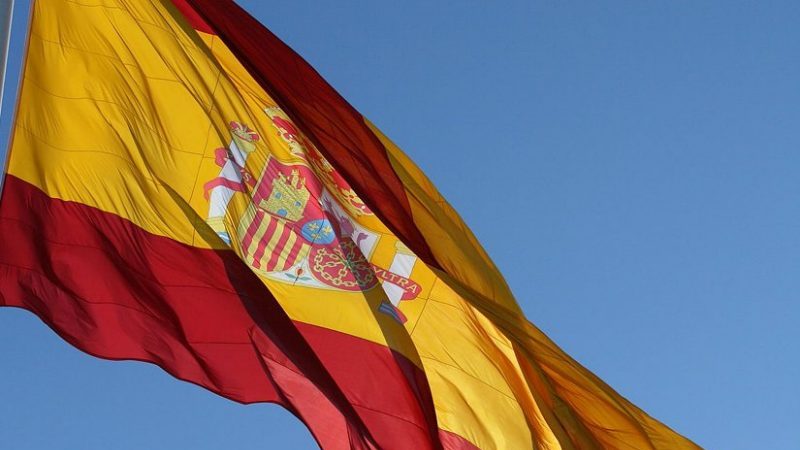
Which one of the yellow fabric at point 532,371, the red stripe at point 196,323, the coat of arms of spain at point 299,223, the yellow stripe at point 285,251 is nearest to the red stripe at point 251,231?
the coat of arms of spain at point 299,223

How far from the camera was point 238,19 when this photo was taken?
1168cm

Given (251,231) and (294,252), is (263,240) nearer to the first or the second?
(251,231)

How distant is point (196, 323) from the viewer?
10086 millimetres

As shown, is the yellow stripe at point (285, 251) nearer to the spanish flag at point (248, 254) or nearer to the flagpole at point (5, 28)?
the spanish flag at point (248, 254)

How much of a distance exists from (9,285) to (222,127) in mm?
2567

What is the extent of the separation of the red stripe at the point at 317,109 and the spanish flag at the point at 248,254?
0.02 meters

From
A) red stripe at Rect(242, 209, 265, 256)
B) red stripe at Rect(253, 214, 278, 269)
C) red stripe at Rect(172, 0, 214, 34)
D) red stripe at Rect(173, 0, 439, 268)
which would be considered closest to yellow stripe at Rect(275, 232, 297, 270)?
red stripe at Rect(253, 214, 278, 269)

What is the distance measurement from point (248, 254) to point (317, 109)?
191cm

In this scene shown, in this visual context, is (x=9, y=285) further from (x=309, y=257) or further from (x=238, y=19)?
(x=238, y=19)

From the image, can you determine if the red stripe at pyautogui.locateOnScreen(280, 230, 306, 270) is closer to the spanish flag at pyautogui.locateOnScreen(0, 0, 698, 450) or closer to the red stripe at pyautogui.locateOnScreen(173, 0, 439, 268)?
the spanish flag at pyautogui.locateOnScreen(0, 0, 698, 450)

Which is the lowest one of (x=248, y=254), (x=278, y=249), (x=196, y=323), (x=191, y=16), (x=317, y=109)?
(x=196, y=323)

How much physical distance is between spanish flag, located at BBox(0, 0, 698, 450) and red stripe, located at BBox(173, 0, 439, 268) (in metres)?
0.02

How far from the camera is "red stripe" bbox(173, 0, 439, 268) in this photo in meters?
11.5

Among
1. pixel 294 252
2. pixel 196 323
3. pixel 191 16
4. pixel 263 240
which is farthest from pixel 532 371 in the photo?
pixel 191 16
